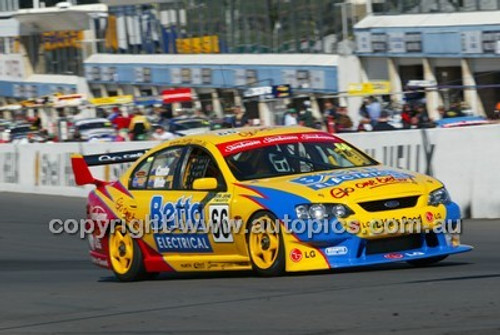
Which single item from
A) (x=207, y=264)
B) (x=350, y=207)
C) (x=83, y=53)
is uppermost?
(x=350, y=207)

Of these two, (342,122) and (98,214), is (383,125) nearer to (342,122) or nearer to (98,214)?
(342,122)

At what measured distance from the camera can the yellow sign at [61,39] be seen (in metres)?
63.8

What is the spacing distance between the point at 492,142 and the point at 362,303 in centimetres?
864

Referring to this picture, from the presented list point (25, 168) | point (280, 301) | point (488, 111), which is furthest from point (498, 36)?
point (280, 301)

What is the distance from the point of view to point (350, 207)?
9562 mm

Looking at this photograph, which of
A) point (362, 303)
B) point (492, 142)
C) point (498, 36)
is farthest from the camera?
point (498, 36)

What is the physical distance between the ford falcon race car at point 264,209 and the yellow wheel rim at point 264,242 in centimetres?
1

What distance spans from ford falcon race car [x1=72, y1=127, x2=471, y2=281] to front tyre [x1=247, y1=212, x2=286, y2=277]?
11mm

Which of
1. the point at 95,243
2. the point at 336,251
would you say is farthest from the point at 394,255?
the point at 95,243

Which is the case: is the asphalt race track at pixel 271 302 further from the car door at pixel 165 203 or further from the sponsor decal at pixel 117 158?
the sponsor decal at pixel 117 158

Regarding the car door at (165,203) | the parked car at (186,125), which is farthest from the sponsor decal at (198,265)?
the parked car at (186,125)

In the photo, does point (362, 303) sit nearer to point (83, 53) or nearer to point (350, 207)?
point (350, 207)

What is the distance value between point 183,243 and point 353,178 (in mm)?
1720

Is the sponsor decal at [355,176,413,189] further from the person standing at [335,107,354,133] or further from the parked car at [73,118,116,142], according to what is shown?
the parked car at [73,118,116,142]
